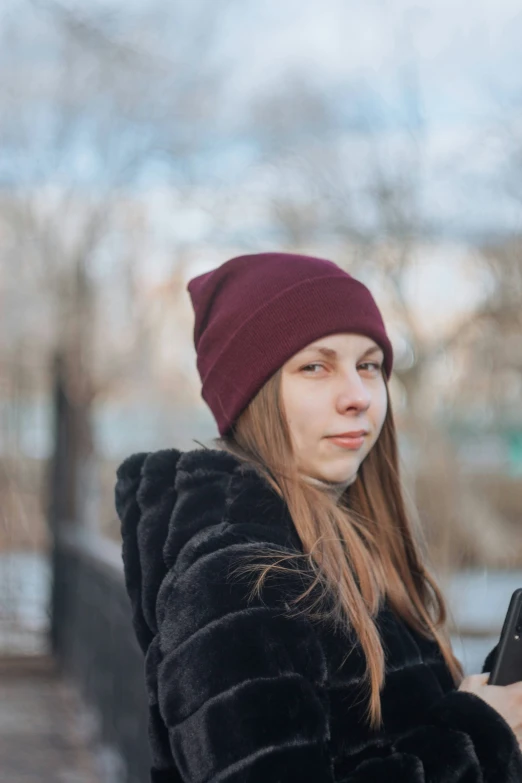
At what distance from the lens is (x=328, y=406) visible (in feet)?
5.52

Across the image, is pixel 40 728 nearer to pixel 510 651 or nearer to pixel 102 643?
pixel 102 643

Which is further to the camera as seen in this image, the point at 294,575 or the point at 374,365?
the point at 374,365

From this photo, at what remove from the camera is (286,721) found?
54.4 inches

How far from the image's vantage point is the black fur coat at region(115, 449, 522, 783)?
4.55 feet

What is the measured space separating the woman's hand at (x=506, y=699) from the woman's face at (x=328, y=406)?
398mm

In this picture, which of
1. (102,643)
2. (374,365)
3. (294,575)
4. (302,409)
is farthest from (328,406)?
(102,643)

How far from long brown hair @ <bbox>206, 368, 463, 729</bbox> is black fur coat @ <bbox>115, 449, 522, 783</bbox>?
0.03m

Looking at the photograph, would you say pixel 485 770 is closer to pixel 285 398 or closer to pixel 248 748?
pixel 248 748

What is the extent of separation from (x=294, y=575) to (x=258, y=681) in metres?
0.19

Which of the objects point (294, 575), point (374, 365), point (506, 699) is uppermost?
point (374, 365)

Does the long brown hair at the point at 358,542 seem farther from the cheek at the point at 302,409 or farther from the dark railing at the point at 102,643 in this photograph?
the dark railing at the point at 102,643

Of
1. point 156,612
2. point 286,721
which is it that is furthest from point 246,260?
point 286,721

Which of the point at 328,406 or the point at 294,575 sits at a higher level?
the point at 328,406

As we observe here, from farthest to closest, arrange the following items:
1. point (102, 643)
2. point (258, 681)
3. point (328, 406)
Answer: point (102, 643), point (328, 406), point (258, 681)
